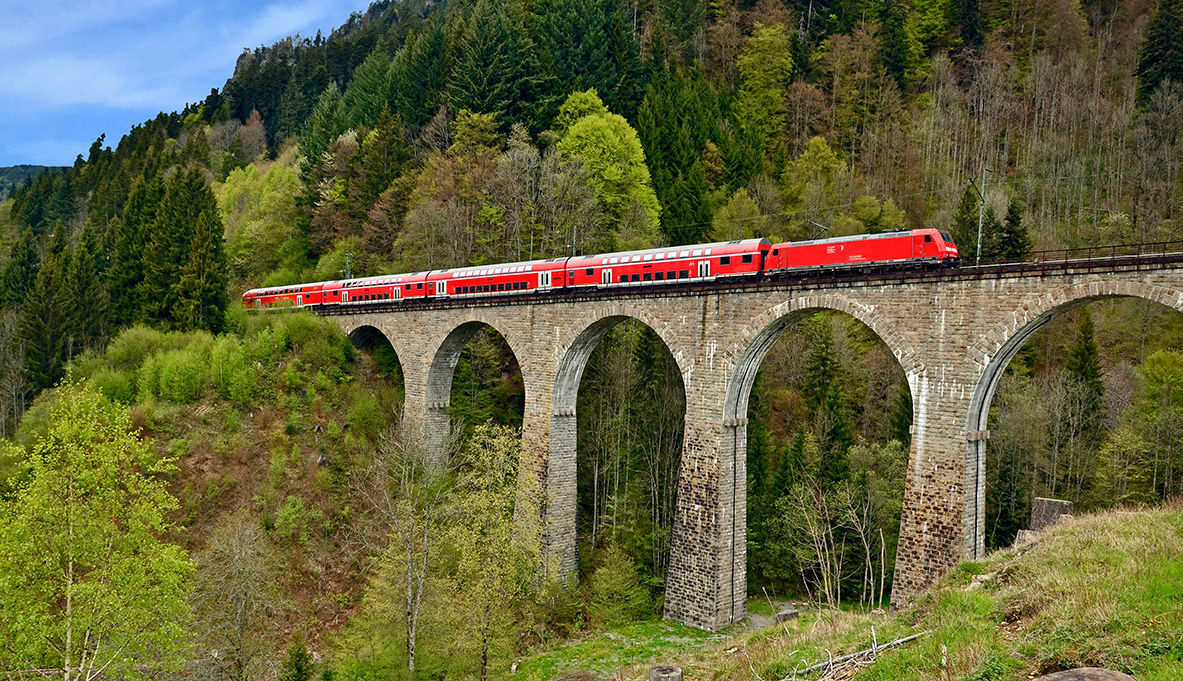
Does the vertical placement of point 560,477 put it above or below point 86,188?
below

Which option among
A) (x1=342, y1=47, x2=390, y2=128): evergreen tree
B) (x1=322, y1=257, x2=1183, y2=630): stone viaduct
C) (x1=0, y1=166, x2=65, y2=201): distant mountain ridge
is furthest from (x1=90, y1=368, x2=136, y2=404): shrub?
(x1=0, y1=166, x2=65, y2=201): distant mountain ridge

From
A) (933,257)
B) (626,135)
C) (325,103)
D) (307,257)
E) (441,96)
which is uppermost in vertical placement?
(325,103)

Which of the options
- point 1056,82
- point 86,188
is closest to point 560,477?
point 1056,82

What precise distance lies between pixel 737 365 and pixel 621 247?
1811 centimetres

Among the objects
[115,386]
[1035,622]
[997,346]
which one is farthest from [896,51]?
[1035,622]

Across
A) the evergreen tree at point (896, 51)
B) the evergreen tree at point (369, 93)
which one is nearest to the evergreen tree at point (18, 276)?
the evergreen tree at point (369, 93)

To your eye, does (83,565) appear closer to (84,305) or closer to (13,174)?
(84,305)

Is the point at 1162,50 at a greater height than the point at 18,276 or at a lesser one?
greater

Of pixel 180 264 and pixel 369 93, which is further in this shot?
pixel 369 93

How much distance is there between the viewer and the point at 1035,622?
9078mm

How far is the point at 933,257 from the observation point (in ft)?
73.2

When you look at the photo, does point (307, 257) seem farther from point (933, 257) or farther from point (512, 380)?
point (933, 257)

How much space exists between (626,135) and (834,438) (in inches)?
965

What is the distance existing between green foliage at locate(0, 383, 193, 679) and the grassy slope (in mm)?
11219
